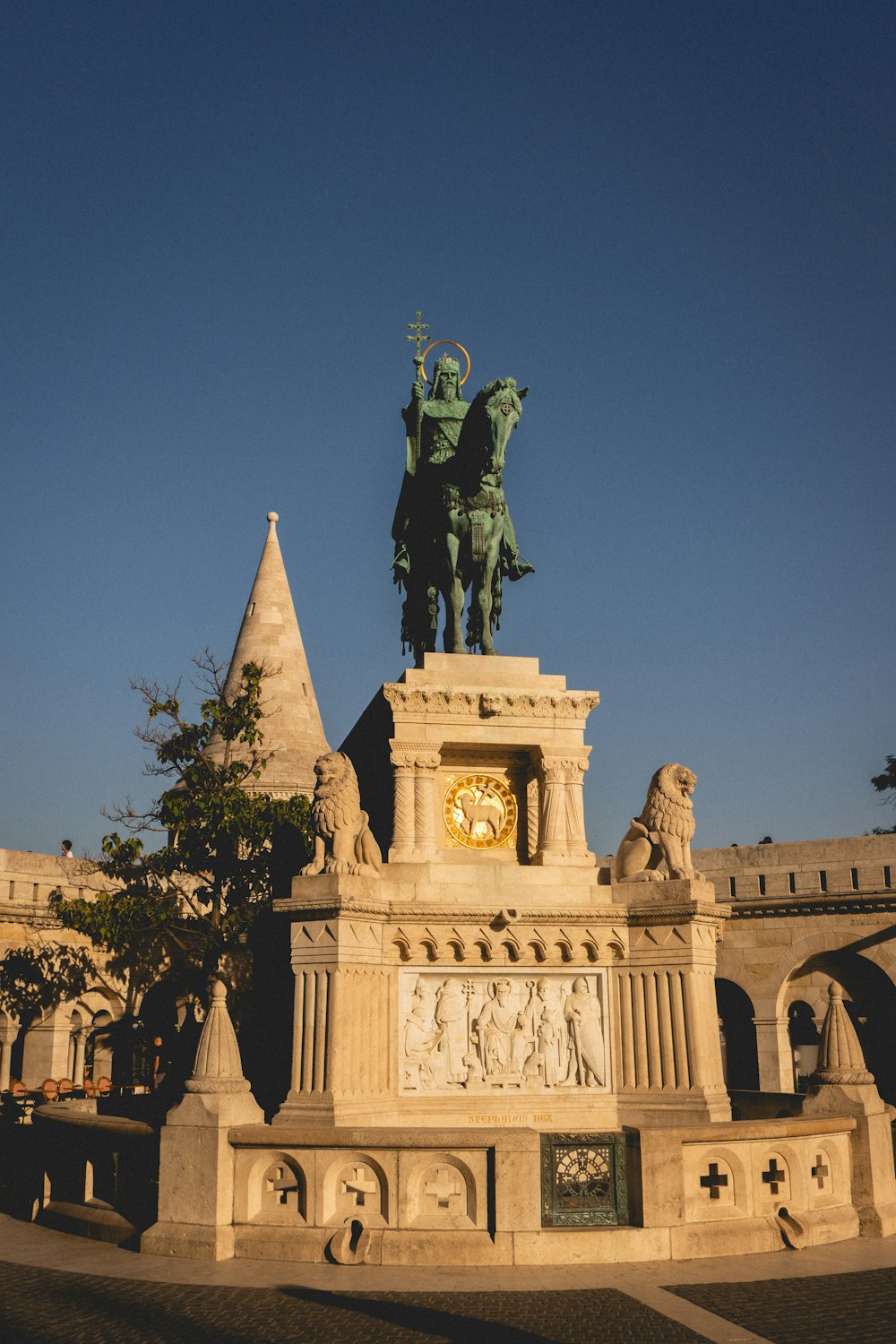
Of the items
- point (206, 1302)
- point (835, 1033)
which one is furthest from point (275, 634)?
point (206, 1302)

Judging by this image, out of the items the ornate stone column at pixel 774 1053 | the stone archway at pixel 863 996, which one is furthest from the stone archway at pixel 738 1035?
the stone archway at pixel 863 996

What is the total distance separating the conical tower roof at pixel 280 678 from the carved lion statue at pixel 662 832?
16254 mm

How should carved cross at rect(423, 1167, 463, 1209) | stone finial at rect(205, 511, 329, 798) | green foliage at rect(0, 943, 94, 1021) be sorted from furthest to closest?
stone finial at rect(205, 511, 329, 798) < green foliage at rect(0, 943, 94, 1021) < carved cross at rect(423, 1167, 463, 1209)

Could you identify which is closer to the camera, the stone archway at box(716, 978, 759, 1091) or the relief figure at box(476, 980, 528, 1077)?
the relief figure at box(476, 980, 528, 1077)

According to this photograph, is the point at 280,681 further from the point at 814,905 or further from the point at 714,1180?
the point at 714,1180

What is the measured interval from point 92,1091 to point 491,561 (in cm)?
1096

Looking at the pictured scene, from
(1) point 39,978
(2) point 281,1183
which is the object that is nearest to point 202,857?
(1) point 39,978

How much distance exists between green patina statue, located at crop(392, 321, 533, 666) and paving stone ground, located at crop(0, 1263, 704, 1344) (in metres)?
7.67

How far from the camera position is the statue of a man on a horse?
14195mm

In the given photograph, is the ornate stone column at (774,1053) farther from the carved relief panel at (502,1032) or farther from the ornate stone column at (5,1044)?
the carved relief panel at (502,1032)

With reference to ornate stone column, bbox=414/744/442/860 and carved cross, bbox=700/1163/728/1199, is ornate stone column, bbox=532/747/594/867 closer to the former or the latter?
ornate stone column, bbox=414/744/442/860

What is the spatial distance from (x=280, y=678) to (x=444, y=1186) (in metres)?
23.1

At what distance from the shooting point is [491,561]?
587 inches

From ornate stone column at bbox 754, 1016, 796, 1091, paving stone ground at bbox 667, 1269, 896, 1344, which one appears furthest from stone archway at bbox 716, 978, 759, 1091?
paving stone ground at bbox 667, 1269, 896, 1344
